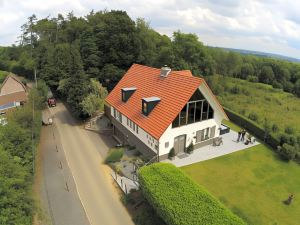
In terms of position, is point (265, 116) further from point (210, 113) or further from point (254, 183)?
point (254, 183)

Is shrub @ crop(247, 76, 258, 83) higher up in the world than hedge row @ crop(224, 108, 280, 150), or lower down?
higher up

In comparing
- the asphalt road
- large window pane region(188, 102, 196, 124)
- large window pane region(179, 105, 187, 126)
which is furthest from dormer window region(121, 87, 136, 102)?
large window pane region(188, 102, 196, 124)

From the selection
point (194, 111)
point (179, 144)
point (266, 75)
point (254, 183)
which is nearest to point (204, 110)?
point (194, 111)

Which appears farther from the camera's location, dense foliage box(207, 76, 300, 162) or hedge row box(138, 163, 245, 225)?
dense foliage box(207, 76, 300, 162)

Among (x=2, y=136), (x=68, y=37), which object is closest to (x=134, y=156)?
(x=2, y=136)

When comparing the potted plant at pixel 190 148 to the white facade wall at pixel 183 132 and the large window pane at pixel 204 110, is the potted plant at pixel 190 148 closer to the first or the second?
the white facade wall at pixel 183 132

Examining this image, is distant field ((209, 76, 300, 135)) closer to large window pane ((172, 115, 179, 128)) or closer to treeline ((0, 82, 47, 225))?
large window pane ((172, 115, 179, 128))

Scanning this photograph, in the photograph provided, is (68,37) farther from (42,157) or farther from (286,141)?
(286,141)
